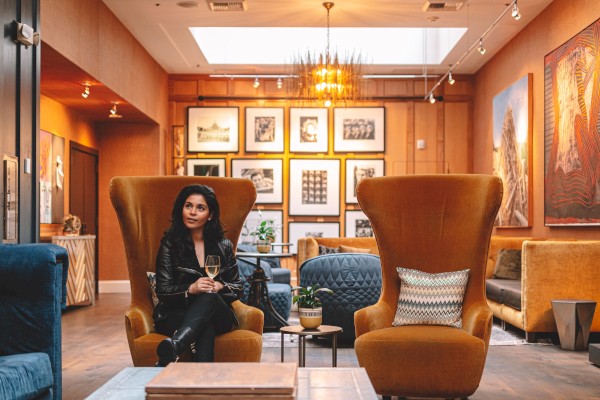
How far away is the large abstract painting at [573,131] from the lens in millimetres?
6898

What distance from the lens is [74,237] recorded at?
29.1 ft

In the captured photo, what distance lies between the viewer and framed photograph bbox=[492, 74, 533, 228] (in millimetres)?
8898

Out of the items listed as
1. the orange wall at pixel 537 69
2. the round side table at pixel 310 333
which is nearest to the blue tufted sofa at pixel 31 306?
the round side table at pixel 310 333

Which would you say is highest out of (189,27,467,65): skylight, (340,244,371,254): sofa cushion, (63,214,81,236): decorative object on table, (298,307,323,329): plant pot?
(189,27,467,65): skylight

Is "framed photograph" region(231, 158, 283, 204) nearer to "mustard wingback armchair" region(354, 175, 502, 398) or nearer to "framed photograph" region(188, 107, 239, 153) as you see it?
"framed photograph" region(188, 107, 239, 153)

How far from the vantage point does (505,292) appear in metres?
7.23

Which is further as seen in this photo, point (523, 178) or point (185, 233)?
point (523, 178)

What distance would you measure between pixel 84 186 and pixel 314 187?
3609mm

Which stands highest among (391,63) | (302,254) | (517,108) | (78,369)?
(391,63)

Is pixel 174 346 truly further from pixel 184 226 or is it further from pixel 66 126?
pixel 66 126

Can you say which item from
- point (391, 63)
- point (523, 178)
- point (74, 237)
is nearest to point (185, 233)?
point (74, 237)

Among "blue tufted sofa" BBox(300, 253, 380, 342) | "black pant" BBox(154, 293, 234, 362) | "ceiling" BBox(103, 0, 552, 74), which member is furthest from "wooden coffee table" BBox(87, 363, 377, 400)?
"ceiling" BBox(103, 0, 552, 74)

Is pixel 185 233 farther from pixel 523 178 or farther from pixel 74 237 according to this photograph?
pixel 523 178

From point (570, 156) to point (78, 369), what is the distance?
517cm
